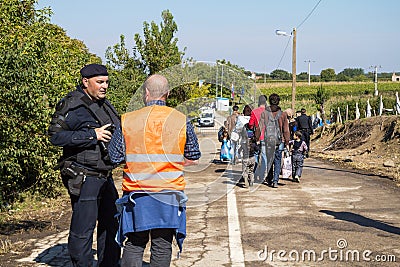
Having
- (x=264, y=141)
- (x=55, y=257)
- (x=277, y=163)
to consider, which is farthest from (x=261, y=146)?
(x=55, y=257)

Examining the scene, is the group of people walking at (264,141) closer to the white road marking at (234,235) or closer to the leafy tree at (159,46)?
the white road marking at (234,235)

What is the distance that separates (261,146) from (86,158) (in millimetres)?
7712

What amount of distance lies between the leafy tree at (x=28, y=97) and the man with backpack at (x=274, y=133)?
4202 millimetres

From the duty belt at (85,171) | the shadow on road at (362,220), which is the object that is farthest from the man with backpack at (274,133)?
the duty belt at (85,171)

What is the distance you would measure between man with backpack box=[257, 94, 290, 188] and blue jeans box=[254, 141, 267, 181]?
0.23ft

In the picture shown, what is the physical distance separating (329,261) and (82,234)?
2773 mm

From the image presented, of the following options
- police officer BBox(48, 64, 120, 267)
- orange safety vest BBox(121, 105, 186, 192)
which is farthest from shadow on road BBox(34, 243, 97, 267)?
orange safety vest BBox(121, 105, 186, 192)

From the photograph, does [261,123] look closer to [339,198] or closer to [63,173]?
[339,198]

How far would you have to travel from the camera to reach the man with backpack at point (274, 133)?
1288 centimetres

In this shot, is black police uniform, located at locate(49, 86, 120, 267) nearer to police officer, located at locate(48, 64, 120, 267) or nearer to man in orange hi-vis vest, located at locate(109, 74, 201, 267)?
police officer, located at locate(48, 64, 120, 267)

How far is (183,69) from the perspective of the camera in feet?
20.6

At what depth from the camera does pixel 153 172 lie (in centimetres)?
484

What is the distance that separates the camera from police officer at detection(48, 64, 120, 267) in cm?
561

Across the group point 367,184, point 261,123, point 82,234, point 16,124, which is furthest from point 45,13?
point 367,184
